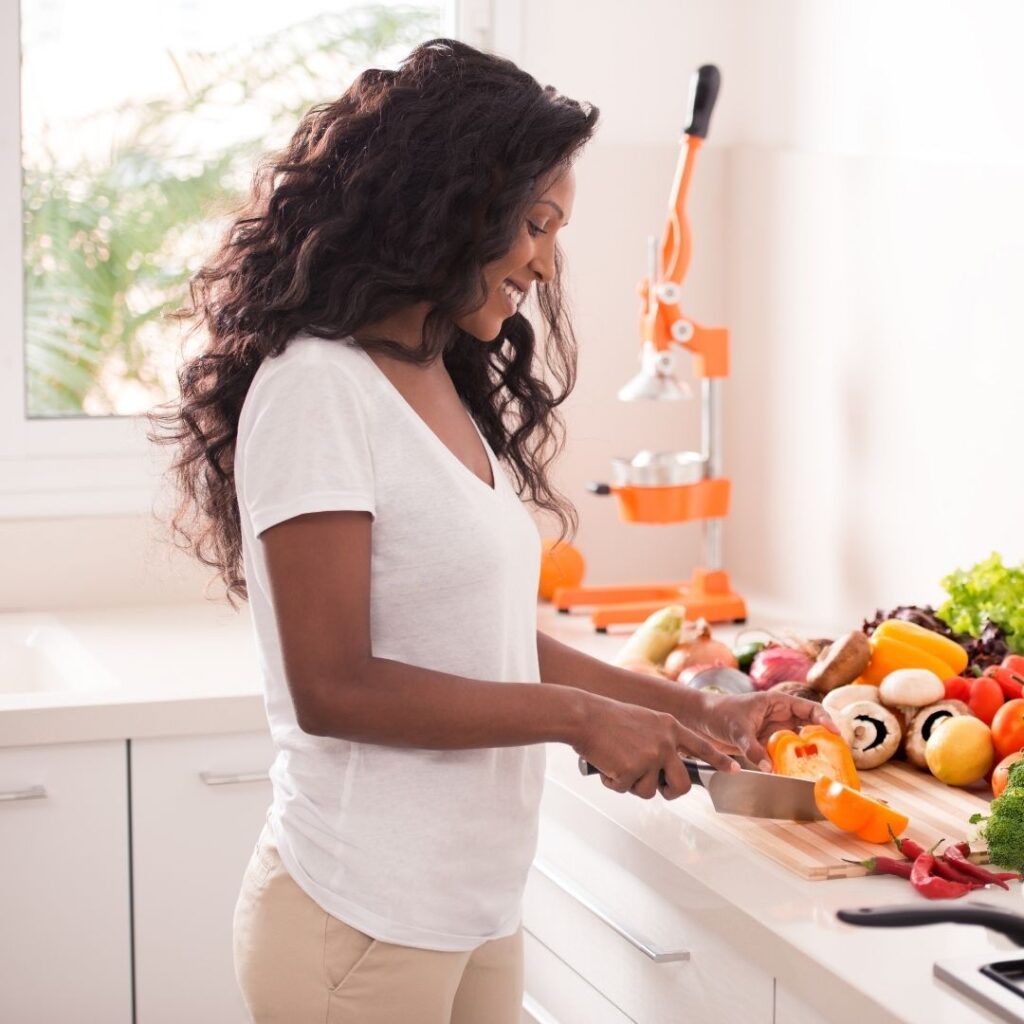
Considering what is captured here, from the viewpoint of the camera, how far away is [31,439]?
7.68 ft

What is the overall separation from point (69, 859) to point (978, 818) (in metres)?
1.05

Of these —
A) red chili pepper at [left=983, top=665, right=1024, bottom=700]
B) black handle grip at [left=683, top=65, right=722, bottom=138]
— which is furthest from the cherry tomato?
black handle grip at [left=683, top=65, right=722, bottom=138]

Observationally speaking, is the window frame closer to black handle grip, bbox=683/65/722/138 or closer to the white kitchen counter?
the white kitchen counter

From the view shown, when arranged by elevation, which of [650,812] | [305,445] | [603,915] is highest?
[305,445]

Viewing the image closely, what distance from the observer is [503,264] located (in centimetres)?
109

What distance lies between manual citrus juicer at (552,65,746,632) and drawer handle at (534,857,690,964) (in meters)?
0.67

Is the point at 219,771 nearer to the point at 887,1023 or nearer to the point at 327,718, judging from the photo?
the point at 327,718

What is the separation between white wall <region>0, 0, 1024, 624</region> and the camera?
6.34 feet

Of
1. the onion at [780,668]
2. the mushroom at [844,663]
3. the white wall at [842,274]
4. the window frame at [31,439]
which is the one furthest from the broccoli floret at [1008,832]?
the window frame at [31,439]

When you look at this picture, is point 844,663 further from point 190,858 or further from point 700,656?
point 190,858

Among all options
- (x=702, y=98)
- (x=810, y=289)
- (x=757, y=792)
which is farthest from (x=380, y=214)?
(x=810, y=289)

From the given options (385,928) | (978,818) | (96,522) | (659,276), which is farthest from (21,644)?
(978,818)

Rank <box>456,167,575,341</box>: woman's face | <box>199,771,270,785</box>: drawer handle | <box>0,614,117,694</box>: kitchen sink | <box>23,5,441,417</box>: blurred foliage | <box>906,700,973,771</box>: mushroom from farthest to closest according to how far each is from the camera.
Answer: <box>23,5,441,417</box>: blurred foliage
<box>0,614,117,694</box>: kitchen sink
<box>199,771,270,785</box>: drawer handle
<box>906,700,973,771</box>: mushroom
<box>456,167,575,341</box>: woman's face

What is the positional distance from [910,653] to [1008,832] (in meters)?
0.39
